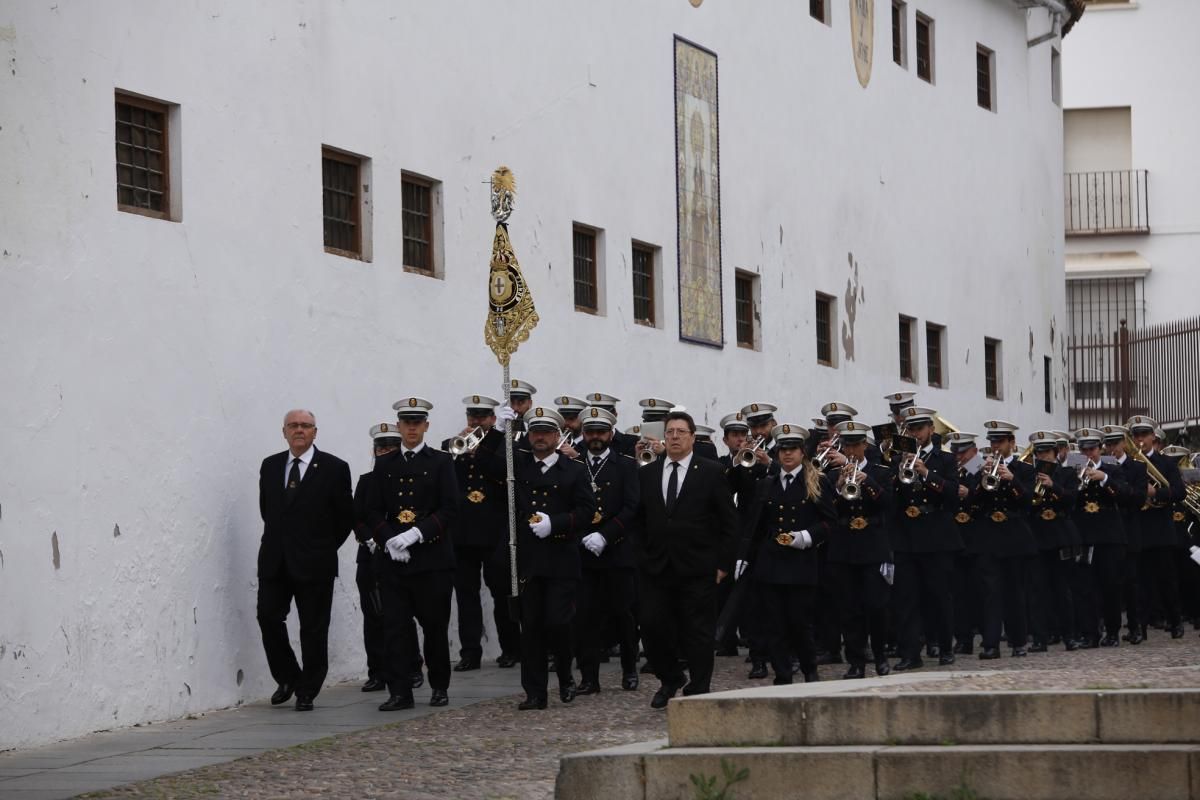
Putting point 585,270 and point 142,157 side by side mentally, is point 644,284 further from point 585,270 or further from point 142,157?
point 142,157

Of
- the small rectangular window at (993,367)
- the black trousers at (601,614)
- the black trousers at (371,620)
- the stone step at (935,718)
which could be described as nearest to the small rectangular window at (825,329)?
the small rectangular window at (993,367)

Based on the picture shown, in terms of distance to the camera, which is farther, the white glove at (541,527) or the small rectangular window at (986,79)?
the small rectangular window at (986,79)

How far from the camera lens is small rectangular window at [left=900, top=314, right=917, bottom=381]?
30.0 m

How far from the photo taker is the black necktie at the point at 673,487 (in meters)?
14.0

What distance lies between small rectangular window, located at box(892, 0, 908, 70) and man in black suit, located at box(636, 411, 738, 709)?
17237 mm

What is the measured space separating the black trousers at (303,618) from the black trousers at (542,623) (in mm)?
1319

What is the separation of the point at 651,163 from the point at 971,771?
1391 cm

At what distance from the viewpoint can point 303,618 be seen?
1457 cm

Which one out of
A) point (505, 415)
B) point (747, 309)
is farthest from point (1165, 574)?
point (505, 415)

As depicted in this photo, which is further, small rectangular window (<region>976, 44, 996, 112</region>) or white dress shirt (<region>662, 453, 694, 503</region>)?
small rectangular window (<region>976, 44, 996, 112</region>)

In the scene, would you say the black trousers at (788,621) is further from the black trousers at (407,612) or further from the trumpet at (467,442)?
the trumpet at (467,442)

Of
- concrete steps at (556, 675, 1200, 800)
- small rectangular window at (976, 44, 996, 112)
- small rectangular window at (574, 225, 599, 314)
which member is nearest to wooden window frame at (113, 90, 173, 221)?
concrete steps at (556, 675, 1200, 800)

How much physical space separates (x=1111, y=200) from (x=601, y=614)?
29732mm

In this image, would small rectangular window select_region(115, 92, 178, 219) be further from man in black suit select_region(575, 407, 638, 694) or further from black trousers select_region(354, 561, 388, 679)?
man in black suit select_region(575, 407, 638, 694)
